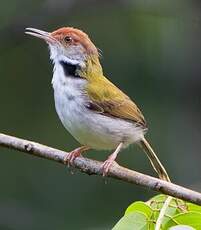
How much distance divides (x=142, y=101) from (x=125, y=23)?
1.13 meters

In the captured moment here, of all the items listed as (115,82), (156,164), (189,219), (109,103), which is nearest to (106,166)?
(156,164)

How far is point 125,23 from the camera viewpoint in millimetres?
7891

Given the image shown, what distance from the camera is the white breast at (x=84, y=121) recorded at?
4.23 metres

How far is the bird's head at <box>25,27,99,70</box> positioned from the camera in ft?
15.3

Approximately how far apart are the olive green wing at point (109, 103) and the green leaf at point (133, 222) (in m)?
1.51

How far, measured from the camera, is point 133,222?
2887 millimetres

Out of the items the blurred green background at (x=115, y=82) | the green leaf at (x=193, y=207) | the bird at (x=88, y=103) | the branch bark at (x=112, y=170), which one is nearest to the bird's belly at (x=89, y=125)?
the bird at (x=88, y=103)

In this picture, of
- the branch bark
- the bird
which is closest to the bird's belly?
the bird

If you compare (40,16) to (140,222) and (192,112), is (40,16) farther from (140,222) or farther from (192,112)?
(140,222)

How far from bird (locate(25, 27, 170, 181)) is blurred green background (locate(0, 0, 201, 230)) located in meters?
1.69

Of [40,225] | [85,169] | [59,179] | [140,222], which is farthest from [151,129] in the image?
[140,222]

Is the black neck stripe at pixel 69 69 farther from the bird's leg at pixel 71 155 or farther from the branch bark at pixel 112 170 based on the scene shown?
the branch bark at pixel 112 170

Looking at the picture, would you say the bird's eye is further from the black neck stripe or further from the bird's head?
the black neck stripe

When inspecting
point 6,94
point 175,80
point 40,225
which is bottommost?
point 40,225
